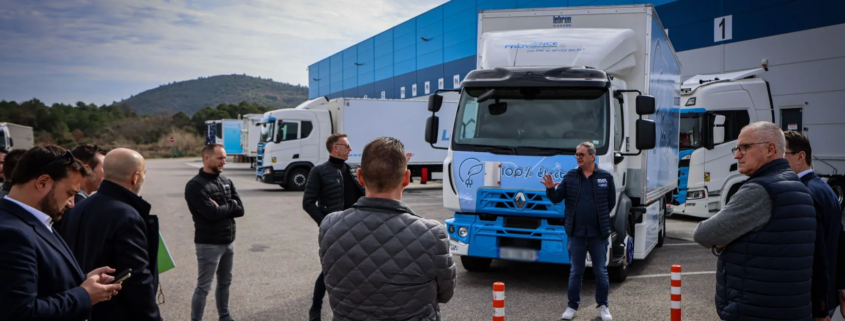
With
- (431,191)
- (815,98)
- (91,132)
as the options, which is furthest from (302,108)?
(91,132)

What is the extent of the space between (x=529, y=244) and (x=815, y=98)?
11.0 metres

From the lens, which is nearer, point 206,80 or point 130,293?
point 130,293

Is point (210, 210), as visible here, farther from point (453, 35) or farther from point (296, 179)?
point (453, 35)

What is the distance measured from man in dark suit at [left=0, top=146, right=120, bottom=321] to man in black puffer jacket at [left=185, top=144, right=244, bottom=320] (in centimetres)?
253

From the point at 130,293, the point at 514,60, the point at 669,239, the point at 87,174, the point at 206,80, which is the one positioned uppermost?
the point at 206,80

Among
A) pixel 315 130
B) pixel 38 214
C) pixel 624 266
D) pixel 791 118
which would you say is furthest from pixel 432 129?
pixel 315 130

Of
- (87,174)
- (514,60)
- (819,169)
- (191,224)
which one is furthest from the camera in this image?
(819,169)

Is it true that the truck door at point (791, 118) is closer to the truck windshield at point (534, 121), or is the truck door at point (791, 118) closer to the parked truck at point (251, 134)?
the truck windshield at point (534, 121)

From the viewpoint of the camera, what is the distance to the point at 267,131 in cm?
2181

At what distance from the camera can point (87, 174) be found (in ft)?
8.80

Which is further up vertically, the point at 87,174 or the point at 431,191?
the point at 87,174

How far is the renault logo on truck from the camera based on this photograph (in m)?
6.96

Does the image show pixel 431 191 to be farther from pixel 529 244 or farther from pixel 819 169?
pixel 529 244

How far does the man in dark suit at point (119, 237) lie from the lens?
9.62 ft
